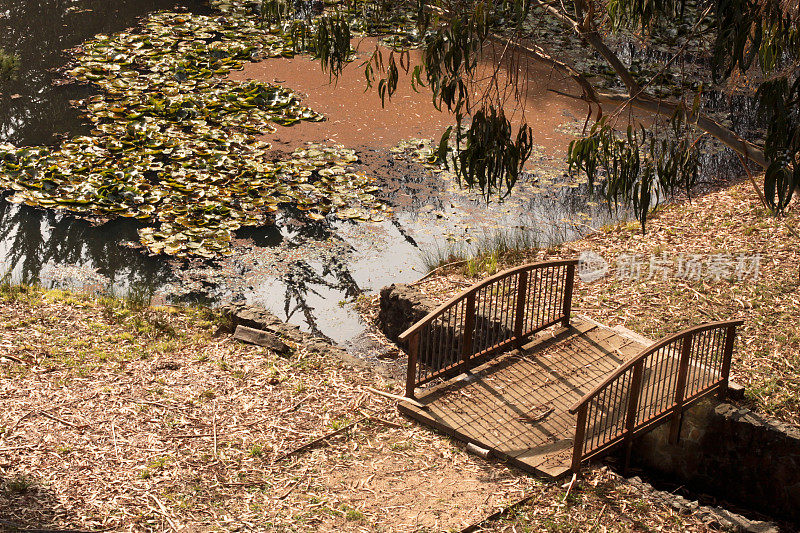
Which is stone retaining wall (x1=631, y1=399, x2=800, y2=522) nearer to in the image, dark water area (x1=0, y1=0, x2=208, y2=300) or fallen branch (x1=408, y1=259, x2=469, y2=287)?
fallen branch (x1=408, y1=259, x2=469, y2=287)

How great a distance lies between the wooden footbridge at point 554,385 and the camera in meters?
7.36

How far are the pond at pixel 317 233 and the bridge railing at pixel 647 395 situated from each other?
156 inches

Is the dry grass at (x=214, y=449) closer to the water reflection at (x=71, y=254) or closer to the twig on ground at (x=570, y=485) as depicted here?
the twig on ground at (x=570, y=485)

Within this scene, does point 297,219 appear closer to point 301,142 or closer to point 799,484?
point 301,142

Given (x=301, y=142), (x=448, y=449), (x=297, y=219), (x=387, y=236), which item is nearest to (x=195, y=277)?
(x=297, y=219)

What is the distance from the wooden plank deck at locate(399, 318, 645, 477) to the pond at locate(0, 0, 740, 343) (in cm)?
282

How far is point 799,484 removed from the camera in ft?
25.4

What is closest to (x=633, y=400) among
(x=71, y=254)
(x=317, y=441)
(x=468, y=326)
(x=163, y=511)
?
(x=468, y=326)

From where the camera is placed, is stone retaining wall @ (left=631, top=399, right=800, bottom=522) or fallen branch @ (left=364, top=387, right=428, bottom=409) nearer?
stone retaining wall @ (left=631, top=399, right=800, bottom=522)

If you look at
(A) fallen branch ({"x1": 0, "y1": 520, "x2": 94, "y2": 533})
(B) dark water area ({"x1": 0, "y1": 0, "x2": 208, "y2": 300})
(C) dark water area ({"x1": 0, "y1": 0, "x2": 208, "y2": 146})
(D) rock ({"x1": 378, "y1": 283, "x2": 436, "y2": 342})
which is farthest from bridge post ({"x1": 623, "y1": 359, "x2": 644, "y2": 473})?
(C) dark water area ({"x1": 0, "y1": 0, "x2": 208, "y2": 146})

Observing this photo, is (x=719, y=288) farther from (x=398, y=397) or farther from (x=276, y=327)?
(x=276, y=327)

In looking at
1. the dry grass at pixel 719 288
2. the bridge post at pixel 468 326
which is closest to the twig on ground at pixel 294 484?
the bridge post at pixel 468 326

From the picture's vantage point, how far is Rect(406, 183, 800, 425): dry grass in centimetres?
885

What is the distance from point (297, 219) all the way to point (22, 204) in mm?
4014
